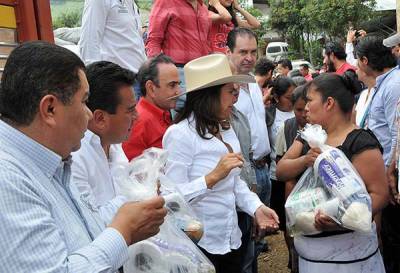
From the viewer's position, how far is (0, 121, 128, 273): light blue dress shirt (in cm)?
111

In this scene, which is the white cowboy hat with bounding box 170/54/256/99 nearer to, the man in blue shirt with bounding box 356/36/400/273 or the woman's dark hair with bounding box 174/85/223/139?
the woman's dark hair with bounding box 174/85/223/139

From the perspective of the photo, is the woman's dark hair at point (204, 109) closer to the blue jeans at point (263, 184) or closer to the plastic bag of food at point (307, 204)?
the plastic bag of food at point (307, 204)

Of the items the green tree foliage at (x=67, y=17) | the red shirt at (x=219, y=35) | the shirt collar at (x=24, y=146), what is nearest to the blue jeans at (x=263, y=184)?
the red shirt at (x=219, y=35)

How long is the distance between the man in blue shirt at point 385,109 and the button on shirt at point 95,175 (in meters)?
2.39

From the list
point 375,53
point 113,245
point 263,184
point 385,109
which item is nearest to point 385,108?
point 385,109

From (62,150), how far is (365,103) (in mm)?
3762

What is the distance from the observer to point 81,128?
1371mm

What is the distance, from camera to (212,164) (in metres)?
2.67

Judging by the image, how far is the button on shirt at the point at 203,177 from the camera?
8.53 feet

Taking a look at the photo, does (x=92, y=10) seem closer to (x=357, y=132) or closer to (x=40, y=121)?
(x=357, y=132)

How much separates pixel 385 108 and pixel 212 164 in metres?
2.01

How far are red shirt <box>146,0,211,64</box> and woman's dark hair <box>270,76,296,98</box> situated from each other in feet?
3.42

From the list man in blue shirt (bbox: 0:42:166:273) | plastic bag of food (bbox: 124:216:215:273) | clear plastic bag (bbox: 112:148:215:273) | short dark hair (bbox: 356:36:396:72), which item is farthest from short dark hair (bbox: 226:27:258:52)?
man in blue shirt (bbox: 0:42:166:273)

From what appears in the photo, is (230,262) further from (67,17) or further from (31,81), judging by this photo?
(67,17)
